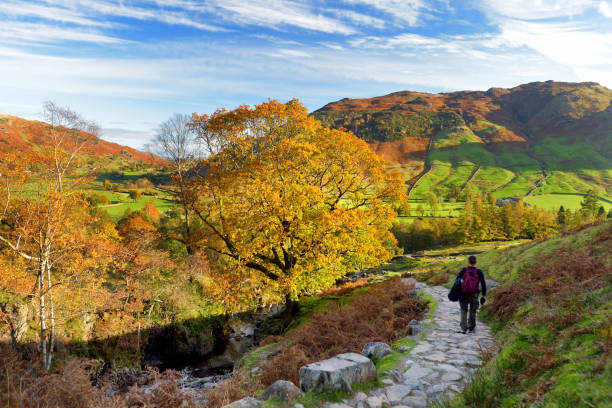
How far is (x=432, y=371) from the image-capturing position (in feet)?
22.3

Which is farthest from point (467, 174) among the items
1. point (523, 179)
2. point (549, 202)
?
point (549, 202)

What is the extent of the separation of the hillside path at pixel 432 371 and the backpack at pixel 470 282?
1.28 m

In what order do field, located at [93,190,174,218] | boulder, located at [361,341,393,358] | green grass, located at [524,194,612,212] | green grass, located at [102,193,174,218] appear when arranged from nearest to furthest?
1. boulder, located at [361,341,393,358]
2. green grass, located at [102,193,174,218]
3. field, located at [93,190,174,218]
4. green grass, located at [524,194,612,212]

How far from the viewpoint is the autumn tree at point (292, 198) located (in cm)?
1866

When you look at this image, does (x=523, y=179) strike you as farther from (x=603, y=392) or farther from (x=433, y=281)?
(x=603, y=392)

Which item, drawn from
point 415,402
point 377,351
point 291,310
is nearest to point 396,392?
point 415,402

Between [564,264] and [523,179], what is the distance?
192694 mm

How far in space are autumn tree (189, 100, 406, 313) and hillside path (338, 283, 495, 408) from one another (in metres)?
9.46

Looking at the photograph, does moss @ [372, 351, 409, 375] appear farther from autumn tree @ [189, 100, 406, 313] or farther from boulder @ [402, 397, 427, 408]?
autumn tree @ [189, 100, 406, 313]

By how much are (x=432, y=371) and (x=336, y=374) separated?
2.36m

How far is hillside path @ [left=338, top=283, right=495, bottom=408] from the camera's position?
222 inches

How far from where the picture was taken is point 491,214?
89.0 metres

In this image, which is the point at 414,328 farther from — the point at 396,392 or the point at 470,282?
the point at 396,392

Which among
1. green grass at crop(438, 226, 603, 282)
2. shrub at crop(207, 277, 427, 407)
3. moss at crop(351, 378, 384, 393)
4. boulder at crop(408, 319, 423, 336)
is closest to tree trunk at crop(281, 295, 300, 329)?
shrub at crop(207, 277, 427, 407)
